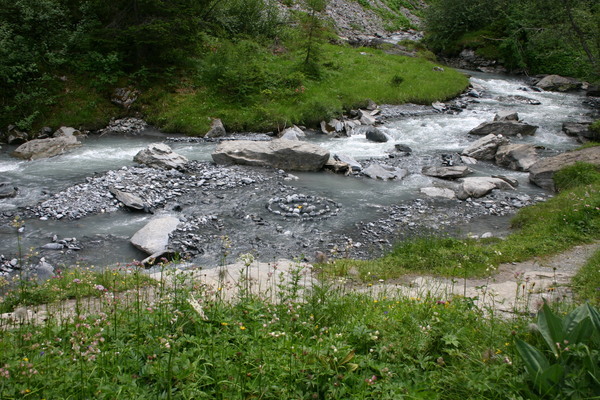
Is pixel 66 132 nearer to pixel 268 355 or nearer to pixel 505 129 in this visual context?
pixel 268 355

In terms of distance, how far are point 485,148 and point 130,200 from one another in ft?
50.8

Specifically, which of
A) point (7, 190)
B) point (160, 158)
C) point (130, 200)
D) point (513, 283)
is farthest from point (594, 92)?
point (7, 190)

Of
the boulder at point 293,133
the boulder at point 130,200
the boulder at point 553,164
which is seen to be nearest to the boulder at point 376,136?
the boulder at point 293,133

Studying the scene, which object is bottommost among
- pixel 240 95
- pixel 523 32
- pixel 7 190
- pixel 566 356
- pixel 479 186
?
pixel 7 190

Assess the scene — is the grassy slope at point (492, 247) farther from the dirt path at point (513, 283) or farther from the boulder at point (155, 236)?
the boulder at point (155, 236)

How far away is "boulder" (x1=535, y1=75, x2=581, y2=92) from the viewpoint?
3541 centimetres

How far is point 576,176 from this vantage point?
1552cm

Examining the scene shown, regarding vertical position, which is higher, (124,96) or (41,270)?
(124,96)

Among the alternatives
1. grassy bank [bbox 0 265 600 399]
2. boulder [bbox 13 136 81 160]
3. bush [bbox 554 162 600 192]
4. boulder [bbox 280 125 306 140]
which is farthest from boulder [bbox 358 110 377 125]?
grassy bank [bbox 0 265 600 399]

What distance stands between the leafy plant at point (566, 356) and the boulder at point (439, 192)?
37.7 ft

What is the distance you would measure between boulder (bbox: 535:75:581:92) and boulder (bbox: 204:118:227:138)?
2752 cm

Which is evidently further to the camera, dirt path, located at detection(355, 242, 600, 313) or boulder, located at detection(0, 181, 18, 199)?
boulder, located at detection(0, 181, 18, 199)

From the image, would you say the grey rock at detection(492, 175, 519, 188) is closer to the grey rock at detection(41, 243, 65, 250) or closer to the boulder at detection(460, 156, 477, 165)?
the boulder at detection(460, 156, 477, 165)

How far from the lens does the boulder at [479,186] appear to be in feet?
50.5
